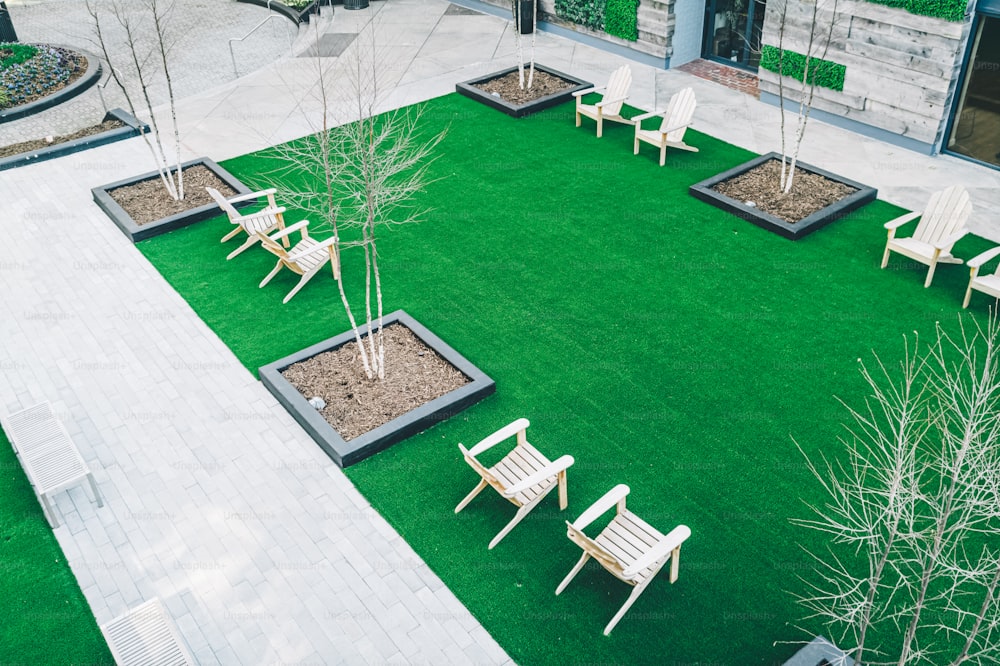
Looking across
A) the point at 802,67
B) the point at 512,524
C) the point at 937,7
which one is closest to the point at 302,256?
the point at 512,524

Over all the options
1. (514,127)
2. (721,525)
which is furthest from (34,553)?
(514,127)

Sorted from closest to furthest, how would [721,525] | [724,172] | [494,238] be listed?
1. [721,525]
2. [494,238]
3. [724,172]

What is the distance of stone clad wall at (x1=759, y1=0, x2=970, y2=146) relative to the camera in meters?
12.5

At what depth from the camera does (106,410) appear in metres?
9.05

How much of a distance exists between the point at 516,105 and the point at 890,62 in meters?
6.05

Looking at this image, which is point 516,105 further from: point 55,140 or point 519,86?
point 55,140

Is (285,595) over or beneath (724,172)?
beneath

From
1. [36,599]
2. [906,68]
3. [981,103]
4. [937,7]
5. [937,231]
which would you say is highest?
[937,7]

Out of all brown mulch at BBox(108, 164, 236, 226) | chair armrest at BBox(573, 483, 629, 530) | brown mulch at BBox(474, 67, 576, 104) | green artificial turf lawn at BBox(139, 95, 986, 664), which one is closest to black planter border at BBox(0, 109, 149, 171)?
brown mulch at BBox(108, 164, 236, 226)

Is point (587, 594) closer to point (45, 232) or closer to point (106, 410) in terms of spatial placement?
point (106, 410)

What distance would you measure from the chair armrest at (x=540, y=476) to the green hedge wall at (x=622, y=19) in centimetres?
1219

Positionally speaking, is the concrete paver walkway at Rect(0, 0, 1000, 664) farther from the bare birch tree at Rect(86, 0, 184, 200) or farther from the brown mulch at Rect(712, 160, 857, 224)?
the bare birch tree at Rect(86, 0, 184, 200)

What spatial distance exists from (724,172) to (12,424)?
32.3 ft

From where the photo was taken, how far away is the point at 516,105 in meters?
15.1
